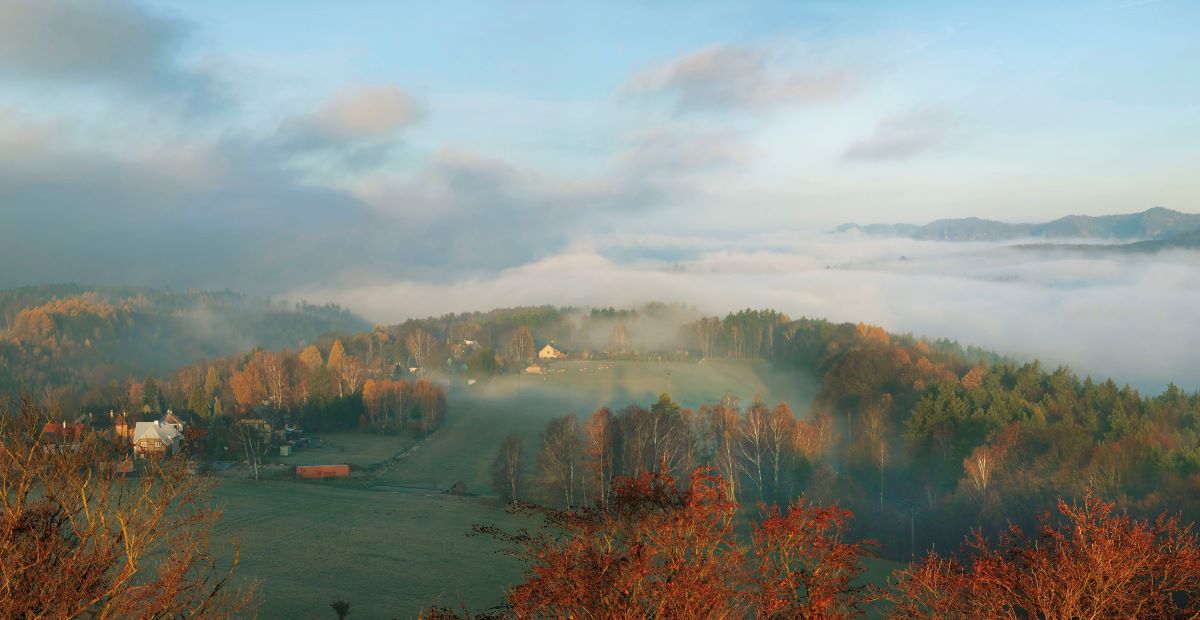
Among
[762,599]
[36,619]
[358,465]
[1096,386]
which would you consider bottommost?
[358,465]

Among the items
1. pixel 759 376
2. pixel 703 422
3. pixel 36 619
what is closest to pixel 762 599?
pixel 36 619

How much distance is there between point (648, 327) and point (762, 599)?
112962mm

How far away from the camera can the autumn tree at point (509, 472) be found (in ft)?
146

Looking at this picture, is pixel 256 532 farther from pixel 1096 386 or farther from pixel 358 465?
pixel 1096 386

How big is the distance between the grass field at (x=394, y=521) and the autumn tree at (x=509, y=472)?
1411 mm

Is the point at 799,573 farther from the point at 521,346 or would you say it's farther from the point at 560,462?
the point at 521,346

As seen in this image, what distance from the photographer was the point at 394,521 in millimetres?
Result: 39375

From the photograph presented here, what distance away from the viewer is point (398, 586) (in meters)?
29.3

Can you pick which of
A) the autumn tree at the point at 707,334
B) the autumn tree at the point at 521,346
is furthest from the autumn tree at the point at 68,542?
the autumn tree at the point at 707,334

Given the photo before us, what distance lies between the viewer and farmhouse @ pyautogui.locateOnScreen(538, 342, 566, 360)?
10788cm

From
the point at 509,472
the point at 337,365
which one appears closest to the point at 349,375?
the point at 337,365

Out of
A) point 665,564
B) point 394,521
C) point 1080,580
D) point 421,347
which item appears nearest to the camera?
point 1080,580

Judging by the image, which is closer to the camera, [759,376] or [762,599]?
[762,599]

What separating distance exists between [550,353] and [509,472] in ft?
212
